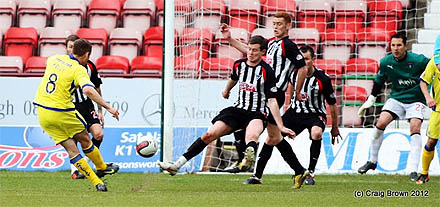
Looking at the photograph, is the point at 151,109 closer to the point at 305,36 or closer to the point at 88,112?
the point at 88,112

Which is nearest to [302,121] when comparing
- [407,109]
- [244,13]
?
[407,109]

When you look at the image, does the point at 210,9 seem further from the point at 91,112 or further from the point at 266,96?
the point at 266,96

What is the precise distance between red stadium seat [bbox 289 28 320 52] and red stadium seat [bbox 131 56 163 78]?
2.40 metres

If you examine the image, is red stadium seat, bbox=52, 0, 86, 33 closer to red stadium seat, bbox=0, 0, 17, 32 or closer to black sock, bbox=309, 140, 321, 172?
red stadium seat, bbox=0, 0, 17, 32

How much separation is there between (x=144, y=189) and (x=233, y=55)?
6030 mm

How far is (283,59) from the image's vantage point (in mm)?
9828

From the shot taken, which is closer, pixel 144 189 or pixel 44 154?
pixel 144 189

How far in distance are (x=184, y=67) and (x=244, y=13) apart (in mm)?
3274

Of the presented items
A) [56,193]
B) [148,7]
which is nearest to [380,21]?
[148,7]

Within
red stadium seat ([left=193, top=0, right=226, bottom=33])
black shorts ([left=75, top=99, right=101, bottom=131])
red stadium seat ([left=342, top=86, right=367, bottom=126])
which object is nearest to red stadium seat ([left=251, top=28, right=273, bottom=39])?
red stadium seat ([left=193, top=0, right=226, bottom=33])

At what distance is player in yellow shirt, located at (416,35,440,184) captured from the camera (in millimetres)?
10227

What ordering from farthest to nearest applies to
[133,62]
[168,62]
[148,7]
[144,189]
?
[148,7] < [133,62] < [168,62] < [144,189]

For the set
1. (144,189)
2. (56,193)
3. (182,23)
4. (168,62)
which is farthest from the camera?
Answer: (182,23)

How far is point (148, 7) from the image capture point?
16109 mm
